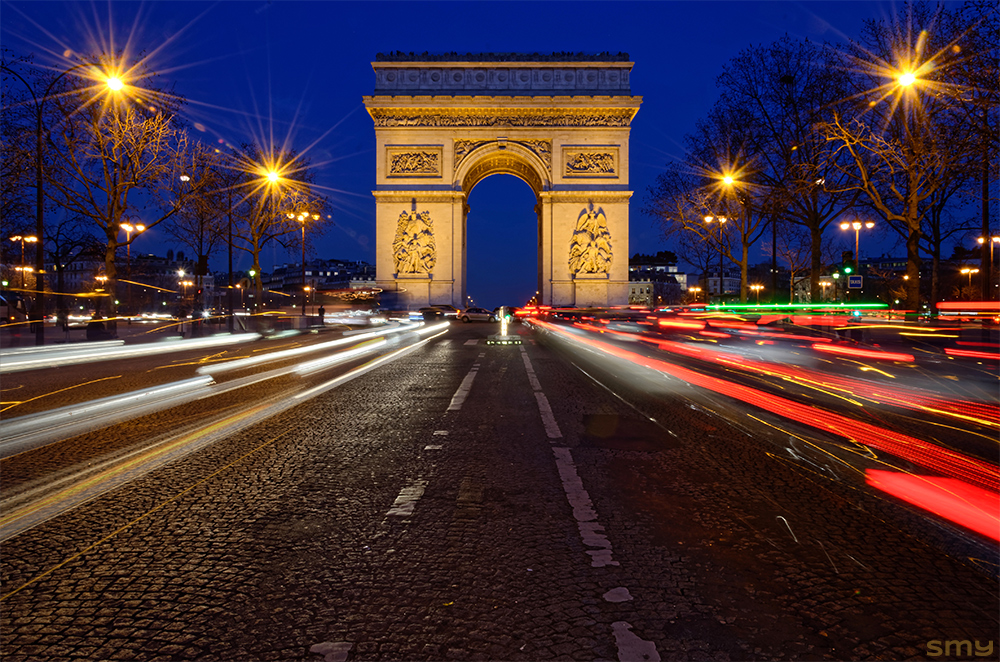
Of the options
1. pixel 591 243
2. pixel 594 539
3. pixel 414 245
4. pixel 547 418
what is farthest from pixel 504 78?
pixel 594 539

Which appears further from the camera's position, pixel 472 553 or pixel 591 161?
pixel 591 161

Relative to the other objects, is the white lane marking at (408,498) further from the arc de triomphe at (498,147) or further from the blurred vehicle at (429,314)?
the arc de triomphe at (498,147)

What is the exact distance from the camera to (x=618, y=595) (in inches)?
109

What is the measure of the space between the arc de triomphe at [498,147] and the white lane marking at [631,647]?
142ft

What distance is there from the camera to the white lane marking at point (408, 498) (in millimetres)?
3932

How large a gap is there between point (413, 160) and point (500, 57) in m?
9.32

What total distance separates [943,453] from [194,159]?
102ft

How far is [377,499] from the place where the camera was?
13.8ft

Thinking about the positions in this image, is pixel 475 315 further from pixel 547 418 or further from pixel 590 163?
pixel 547 418

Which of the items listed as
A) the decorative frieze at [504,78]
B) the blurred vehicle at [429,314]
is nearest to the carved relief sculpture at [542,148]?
the decorative frieze at [504,78]

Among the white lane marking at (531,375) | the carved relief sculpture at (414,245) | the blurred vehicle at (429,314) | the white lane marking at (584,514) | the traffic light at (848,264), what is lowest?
the white lane marking at (531,375)

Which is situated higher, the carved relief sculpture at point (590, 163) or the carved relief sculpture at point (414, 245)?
the carved relief sculpture at point (590, 163)

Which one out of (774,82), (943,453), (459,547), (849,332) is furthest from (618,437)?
(774,82)

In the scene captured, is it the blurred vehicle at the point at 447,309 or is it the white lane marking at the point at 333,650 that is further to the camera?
the blurred vehicle at the point at 447,309
